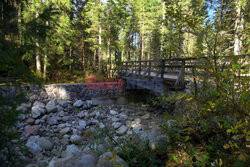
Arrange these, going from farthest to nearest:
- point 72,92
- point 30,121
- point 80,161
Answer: point 72,92 < point 30,121 < point 80,161

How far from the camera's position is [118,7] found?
13.9 m

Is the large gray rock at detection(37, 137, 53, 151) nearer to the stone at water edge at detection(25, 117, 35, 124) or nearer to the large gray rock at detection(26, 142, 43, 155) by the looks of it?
the large gray rock at detection(26, 142, 43, 155)

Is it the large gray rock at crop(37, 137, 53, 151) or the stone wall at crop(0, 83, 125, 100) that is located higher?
the stone wall at crop(0, 83, 125, 100)

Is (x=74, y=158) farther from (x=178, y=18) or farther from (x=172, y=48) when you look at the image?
(x=178, y=18)

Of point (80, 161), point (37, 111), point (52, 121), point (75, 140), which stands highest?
point (80, 161)

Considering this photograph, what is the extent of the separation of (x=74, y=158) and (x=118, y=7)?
1433cm

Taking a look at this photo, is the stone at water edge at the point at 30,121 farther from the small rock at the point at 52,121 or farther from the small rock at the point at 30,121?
the small rock at the point at 52,121

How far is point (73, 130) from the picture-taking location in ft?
18.0

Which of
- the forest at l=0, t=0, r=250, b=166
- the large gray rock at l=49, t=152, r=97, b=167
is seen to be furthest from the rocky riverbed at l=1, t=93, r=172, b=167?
the forest at l=0, t=0, r=250, b=166

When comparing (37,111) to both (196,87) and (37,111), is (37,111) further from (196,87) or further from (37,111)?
(196,87)

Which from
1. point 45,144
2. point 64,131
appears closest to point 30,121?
point 64,131

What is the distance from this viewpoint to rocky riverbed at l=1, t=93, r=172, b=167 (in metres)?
2.67

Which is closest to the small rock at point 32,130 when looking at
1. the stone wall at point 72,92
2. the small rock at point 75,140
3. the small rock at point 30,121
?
the small rock at point 30,121

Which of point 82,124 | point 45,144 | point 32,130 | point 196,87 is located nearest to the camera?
point 196,87
